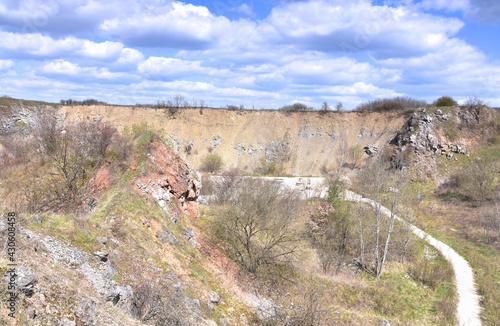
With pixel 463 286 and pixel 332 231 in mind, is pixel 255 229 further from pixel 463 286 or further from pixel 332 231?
pixel 463 286

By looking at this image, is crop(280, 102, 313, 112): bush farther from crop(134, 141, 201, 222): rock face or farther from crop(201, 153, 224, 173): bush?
crop(134, 141, 201, 222): rock face

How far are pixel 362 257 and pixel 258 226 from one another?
29.4 ft

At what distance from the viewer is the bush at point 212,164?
55875mm

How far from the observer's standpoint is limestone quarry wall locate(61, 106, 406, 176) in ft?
197

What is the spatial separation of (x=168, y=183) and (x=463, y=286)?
57.8ft

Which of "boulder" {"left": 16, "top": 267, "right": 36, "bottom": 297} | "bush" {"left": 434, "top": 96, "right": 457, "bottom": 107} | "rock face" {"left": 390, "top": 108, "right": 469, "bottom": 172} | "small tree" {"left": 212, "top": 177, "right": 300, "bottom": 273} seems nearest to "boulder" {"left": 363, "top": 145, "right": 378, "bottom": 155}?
"rock face" {"left": 390, "top": 108, "right": 469, "bottom": 172}

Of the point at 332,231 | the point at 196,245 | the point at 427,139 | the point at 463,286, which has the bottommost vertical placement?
the point at 463,286

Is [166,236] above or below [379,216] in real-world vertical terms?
above

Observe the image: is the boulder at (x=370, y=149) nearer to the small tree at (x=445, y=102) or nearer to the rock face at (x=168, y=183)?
the small tree at (x=445, y=102)

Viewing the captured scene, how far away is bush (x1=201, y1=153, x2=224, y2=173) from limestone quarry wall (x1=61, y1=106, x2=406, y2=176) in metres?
2.71

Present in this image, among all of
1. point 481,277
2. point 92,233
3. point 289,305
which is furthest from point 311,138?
point 92,233

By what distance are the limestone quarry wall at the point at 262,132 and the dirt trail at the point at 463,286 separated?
29.9 m

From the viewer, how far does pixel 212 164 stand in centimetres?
5619

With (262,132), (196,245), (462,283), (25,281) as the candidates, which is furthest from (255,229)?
(262,132)
